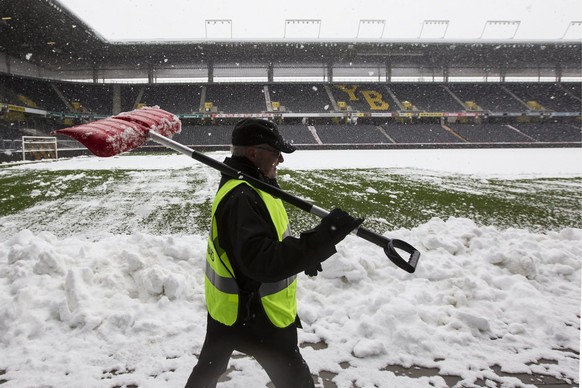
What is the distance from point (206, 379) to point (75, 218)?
549cm

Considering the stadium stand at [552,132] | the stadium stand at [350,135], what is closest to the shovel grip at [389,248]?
the stadium stand at [350,135]

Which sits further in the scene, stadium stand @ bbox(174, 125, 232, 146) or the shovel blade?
stadium stand @ bbox(174, 125, 232, 146)

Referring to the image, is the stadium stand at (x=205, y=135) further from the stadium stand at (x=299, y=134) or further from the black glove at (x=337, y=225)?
the black glove at (x=337, y=225)

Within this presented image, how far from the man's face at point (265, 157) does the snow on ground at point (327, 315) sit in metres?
1.26

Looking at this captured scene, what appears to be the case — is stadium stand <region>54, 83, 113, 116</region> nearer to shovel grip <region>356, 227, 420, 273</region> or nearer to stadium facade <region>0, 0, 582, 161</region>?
stadium facade <region>0, 0, 582, 161</region>

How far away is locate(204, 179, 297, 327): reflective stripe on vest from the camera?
4.35 ft

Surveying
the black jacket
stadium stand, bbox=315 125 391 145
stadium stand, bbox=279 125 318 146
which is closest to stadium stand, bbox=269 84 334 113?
stadium stand, bbox=279 125 318 146

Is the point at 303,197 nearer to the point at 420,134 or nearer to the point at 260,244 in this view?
the point at 260,244

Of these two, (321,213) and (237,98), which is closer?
(321,213)

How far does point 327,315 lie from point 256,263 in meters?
1.77

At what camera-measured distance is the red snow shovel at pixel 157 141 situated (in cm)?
141

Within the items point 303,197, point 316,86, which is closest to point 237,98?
point 316,86

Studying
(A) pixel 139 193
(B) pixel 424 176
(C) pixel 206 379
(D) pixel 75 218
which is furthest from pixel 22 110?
(C) pixel 206 379

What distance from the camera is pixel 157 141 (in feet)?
6.13
